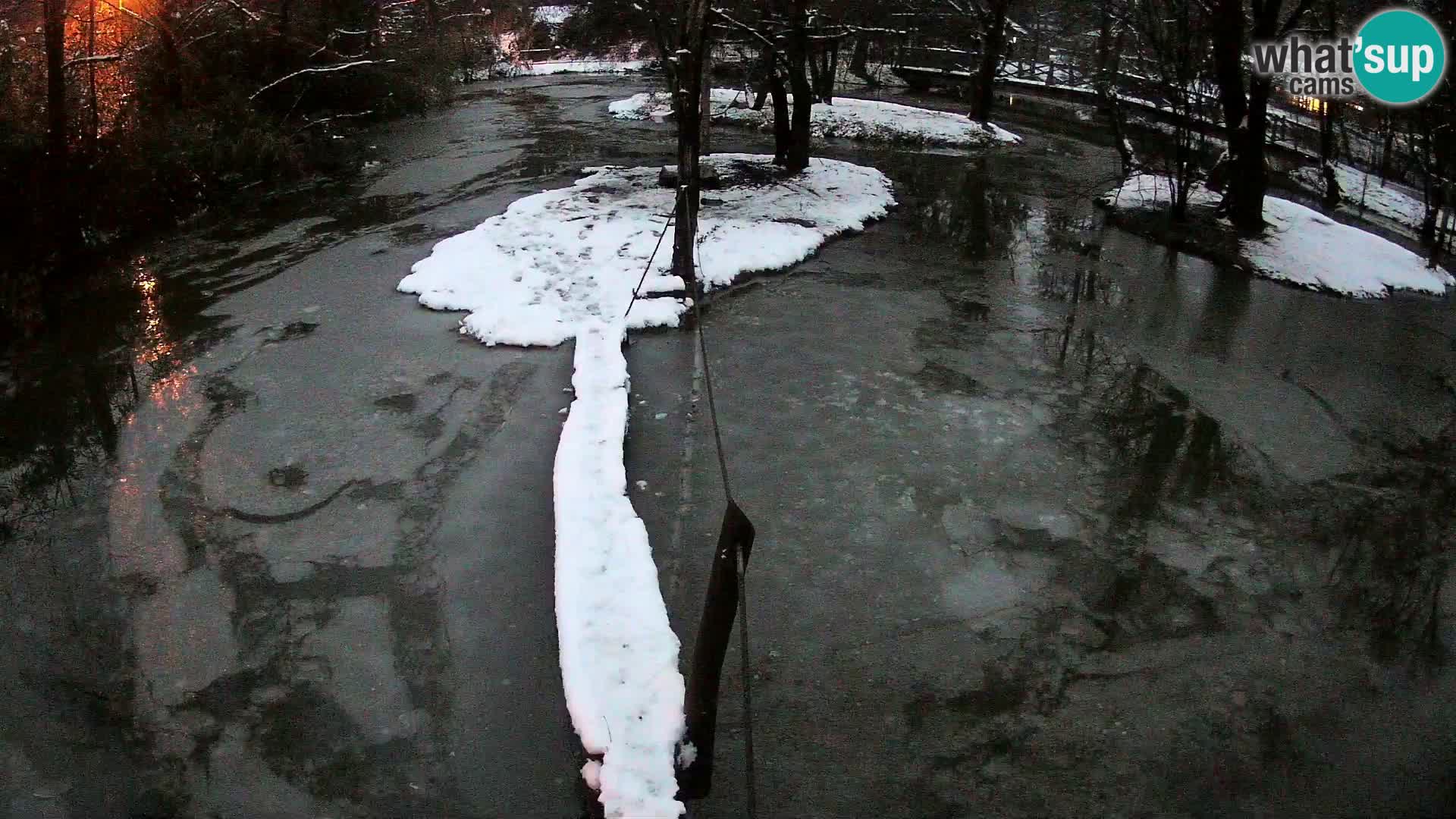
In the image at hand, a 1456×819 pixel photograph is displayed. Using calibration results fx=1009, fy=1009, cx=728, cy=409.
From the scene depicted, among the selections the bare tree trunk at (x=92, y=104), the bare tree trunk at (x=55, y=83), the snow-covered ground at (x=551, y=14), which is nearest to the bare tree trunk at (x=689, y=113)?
the bare tree trunk at (x=55, y=83)

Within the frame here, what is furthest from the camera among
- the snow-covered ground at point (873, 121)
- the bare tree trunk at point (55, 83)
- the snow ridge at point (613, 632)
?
the snow-covered ground at point (873, 121)

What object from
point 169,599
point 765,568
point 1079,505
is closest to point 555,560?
point 765,568

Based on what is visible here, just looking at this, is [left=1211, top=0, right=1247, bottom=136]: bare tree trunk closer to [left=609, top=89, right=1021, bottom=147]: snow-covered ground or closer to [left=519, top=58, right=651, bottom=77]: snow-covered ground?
[left=609, top=89, right=1021, bottom=147]: snow-covered ground

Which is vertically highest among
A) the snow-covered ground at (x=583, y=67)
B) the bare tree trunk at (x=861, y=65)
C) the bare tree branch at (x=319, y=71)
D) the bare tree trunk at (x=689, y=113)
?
the snow-covered ground at (x=583, y=67)

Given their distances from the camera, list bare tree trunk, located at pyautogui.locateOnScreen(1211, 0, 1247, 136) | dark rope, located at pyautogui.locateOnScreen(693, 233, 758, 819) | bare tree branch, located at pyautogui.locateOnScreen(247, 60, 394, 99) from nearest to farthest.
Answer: dark rope, located at pyautogui.locateOnScreen(693, 233, 758, 819) → bare tree trunk, located at pyautogui.locateOnScreen(1211, 0, 1247, 136) → bare tree branch, located at pyautogui.locateOnScreen(247, 60, 394, 99)

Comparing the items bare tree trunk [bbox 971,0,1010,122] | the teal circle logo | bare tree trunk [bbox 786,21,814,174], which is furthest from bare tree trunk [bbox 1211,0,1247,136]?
bare tree trunk [bbox 971,0,1010,122]

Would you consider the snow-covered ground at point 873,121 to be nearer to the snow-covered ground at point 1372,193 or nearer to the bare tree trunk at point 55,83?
the snow-covered ground at point 1372,193

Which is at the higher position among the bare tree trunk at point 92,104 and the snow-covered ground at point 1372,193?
the bare tree trunk at point 92,104
